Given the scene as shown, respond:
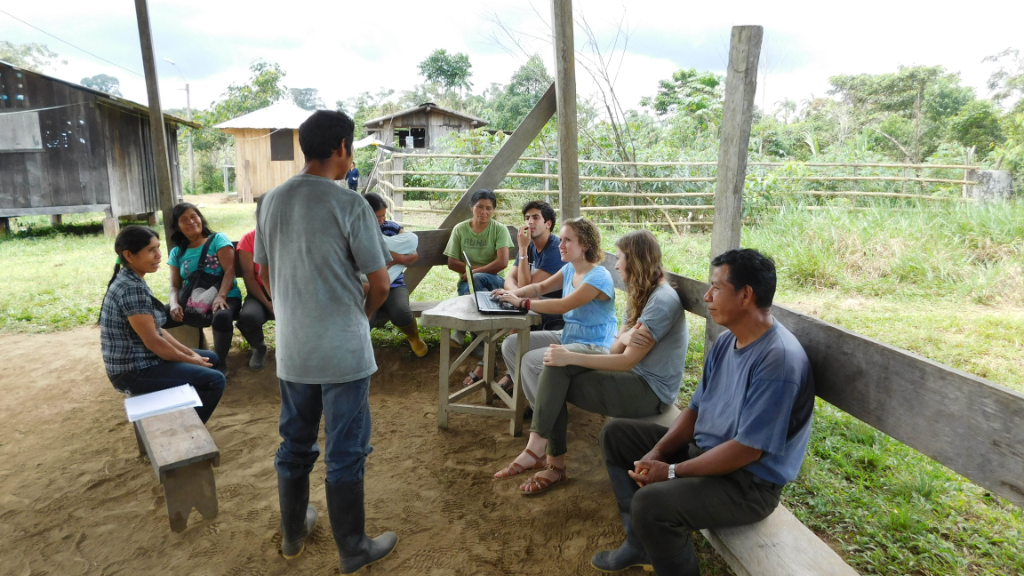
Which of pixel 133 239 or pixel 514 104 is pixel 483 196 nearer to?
pixel 133 239

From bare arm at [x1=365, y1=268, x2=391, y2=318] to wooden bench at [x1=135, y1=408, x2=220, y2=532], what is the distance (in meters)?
1.02

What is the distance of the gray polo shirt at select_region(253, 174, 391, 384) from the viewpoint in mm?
2203

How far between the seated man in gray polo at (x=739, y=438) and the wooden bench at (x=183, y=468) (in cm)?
192

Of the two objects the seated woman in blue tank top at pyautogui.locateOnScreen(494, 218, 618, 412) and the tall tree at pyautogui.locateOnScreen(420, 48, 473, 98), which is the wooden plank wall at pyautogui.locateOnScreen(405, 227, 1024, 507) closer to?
the seated woman in blue tank top at pyautogui.locateOnScreen(494, 218, 618, 412)

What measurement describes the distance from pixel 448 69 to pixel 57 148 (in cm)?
2733

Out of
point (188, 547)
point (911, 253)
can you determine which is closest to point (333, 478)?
point (188, 547)

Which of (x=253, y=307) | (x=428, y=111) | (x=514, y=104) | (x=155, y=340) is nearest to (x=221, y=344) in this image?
(x=253, y=307)

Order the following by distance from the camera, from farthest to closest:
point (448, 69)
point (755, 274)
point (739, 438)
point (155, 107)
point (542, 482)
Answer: point (448, 69) → point (155, 107) → point (542, 482) → point (755, 274) → point (739, 438)

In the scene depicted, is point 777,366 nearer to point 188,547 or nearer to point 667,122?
point 188,547

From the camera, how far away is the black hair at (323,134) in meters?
2.19

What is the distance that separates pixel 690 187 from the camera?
38.4 feet

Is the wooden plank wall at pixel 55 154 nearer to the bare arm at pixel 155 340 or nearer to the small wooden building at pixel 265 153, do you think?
the small wooden building at pixel 265 153

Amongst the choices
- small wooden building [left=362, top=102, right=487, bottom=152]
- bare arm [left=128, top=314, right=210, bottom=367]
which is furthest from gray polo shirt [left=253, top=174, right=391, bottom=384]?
small wooden building [left=362, top=102, right=487, bottom=152]

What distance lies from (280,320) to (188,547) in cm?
118
